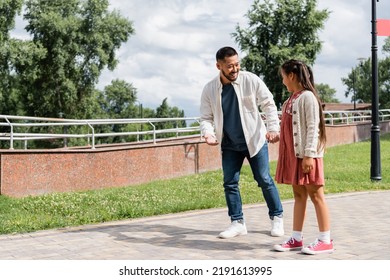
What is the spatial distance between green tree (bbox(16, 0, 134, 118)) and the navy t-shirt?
34.6 m

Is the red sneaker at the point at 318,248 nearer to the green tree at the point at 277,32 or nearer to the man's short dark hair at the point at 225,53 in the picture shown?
the man's short dark hair at the point at 225,53

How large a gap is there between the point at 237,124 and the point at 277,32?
42833mm

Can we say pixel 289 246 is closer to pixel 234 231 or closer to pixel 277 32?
pixel 234 231

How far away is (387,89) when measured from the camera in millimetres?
72750

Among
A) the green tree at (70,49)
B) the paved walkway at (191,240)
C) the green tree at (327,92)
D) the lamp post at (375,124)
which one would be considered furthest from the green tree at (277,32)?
the green tree at (327,92)

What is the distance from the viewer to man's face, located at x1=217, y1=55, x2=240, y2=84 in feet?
20.5

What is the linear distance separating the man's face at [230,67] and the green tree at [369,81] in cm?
5897

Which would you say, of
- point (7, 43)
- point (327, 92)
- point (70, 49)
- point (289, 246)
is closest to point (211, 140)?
point (289, 246)

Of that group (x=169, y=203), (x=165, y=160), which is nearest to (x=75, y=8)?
(x=165, y=160)

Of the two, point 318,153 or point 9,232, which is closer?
point 318,153

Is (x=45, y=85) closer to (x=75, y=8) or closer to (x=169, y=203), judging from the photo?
(x=75, y=8)

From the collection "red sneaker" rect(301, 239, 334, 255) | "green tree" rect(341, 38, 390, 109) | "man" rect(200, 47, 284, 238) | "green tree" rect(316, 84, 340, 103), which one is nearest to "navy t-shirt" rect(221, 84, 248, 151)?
"man" rect(200, 47, 284, 238)

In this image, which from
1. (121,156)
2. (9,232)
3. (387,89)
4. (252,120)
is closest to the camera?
(252,120)
